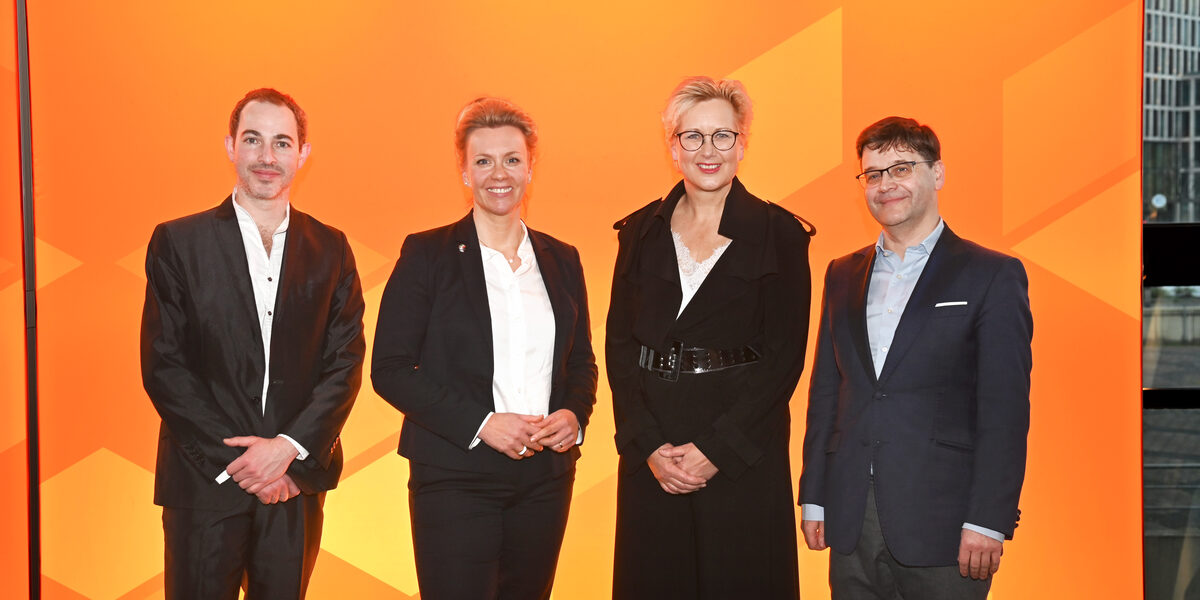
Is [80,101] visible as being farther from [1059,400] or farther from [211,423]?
[1059,400]

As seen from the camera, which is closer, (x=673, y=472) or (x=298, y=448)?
(x=673, y=472)

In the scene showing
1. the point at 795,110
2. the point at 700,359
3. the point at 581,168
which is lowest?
the point at 700,359

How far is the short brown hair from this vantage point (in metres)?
2.94

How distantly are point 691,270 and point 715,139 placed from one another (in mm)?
414

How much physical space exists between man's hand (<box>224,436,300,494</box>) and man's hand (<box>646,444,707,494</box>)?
1.13 m

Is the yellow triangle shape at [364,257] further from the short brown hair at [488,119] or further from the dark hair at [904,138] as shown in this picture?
the dark hair at [904,138]

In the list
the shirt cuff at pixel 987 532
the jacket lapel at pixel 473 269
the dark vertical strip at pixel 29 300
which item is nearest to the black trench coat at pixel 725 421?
the jacket lapel at pixel 473 269

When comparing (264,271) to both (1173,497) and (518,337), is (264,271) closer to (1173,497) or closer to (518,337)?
(518,337)

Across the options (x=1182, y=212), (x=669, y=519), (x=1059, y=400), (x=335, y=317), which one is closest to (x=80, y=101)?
(x=335, y=317)

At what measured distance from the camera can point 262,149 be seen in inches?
114

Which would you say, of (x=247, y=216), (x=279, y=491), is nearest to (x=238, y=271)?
(x=247, y=216)

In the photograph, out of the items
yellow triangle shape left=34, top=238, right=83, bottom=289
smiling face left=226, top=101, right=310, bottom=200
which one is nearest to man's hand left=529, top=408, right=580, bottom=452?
smiling face left=226, top=101, right=310, bottom=200

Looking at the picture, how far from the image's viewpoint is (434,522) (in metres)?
2.78

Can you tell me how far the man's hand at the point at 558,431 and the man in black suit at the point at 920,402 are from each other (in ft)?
2.51
